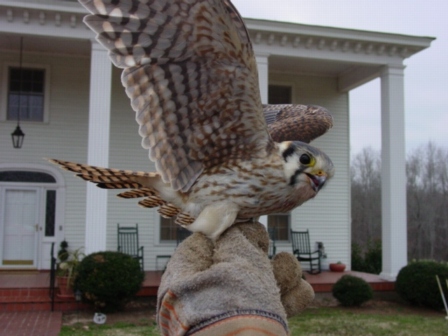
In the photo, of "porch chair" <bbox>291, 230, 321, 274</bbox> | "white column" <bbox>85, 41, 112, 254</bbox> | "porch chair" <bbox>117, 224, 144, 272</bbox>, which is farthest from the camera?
"porch chair" <bbox>291, 230, 321, 274</bbox>

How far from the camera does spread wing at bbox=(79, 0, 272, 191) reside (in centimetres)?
219

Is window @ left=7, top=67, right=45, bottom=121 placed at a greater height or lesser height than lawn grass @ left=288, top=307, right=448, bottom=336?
greater

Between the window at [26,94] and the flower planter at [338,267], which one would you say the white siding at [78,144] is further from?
the flower planter at [338,267]

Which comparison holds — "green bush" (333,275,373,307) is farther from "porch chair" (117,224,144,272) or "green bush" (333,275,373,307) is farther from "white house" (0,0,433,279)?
"porch chair" (117,224,144,272)

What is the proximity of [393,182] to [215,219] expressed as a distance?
422 inches

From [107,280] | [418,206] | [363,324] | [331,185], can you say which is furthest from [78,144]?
[418,206]

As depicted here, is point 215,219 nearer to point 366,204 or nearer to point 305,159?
point 305,159

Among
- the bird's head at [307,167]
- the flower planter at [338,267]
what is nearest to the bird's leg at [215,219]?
the bird's head at [307,167]

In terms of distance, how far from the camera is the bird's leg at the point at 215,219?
2.09 m

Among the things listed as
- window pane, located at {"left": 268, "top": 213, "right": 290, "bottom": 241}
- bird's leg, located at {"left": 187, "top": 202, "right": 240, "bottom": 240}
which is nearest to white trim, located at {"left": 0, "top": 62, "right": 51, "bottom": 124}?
window pane, located at {"left": 268, "top": 213, "right": 290, "bottom": 241}

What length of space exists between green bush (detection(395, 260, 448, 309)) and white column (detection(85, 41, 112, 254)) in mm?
6530

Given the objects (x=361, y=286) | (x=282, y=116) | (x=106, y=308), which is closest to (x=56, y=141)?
(x=106, y=308)

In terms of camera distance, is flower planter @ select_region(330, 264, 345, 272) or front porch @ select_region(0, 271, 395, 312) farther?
flower planter @ select_region(330, 264, 345, 272)

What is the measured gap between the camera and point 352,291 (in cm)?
1052
